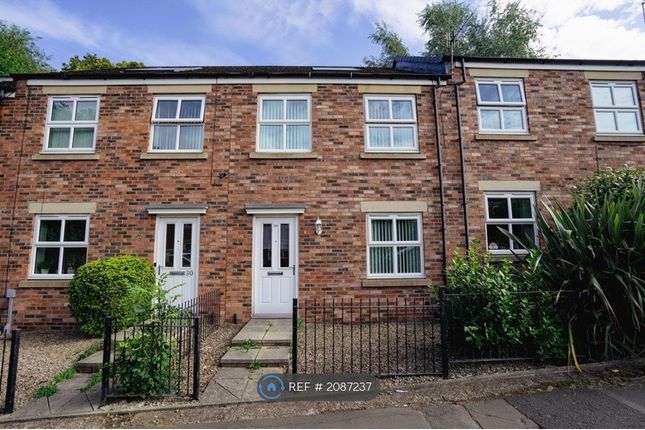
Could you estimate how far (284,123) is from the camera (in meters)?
8.66

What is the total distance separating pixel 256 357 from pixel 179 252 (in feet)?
12.6

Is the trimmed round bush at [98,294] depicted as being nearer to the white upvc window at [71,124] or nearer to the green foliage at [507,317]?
the white upvc window at [71,124]

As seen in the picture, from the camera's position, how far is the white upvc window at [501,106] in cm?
884

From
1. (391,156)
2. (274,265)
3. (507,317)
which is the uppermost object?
(391,156)

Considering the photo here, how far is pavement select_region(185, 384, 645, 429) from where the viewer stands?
366 centimetres

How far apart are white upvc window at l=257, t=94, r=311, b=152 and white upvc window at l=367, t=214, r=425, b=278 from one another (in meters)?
2.55

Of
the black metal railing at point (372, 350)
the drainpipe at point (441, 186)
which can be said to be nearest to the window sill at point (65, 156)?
the black metal railing at point (372, 350)

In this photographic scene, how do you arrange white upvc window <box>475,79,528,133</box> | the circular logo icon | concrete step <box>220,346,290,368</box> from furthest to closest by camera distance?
white upvc window <box>475,79,528,133</box>, concrete step <box>220,346,290,368</box>, the circular logo icon

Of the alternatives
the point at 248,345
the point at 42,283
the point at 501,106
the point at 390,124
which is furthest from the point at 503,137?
the point at 42,283

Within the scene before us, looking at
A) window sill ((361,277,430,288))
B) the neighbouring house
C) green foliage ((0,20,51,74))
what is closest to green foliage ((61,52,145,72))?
green foliage ((0,20,51,74))

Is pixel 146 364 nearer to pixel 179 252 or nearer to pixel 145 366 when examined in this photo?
pixel 145 366

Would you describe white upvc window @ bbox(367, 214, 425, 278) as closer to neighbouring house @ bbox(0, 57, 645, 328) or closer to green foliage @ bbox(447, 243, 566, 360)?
neighbouring house @ bbox(0, 57, 645, 328)

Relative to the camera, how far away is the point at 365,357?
18.0ft

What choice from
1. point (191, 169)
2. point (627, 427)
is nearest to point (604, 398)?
point (627, 427)
